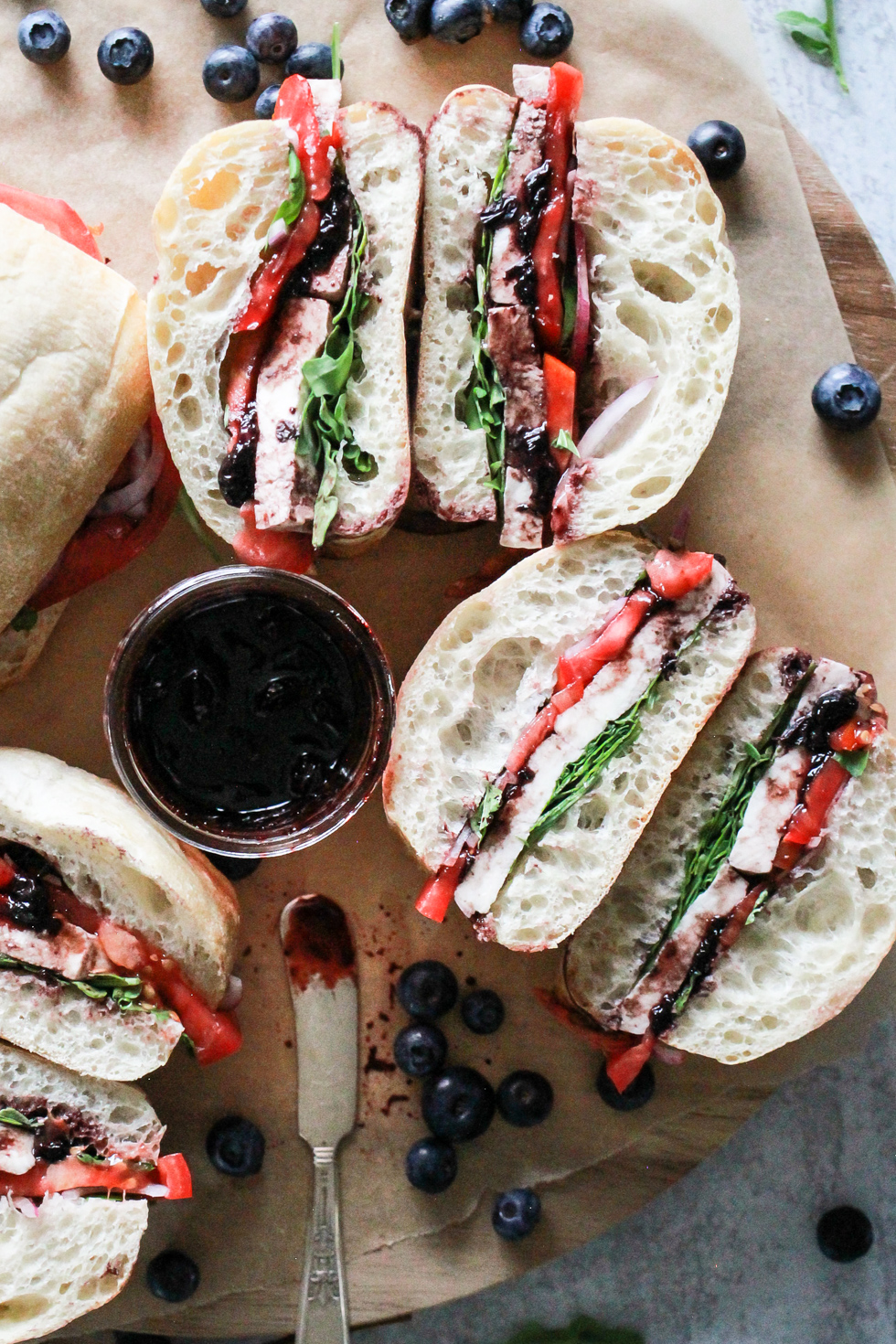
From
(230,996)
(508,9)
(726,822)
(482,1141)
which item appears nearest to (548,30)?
(508,9)

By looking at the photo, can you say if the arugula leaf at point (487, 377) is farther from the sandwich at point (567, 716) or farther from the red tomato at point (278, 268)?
the red tomato at point (278, 268)

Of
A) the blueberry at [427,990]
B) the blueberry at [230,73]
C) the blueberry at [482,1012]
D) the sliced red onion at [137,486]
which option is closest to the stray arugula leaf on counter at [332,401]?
the sliced red onion at [137,486]

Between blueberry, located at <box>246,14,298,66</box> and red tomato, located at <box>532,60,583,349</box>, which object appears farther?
blueberry, located at <box>246,14,298,66</box>

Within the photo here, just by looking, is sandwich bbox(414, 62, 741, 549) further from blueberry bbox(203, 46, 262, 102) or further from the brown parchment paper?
blueberry bbox(203, 46, 262, 102)

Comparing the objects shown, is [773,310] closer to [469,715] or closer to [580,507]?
[580,507]

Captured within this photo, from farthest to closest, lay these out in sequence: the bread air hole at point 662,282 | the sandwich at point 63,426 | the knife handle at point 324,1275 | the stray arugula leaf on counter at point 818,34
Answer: the stray arugula leaf on counter at point 818,34, the knife handle at point 324,1275, the bread air hole at point 662,282, the sandwich at point 63,426

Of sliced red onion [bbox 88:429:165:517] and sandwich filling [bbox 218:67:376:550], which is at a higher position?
sandwich filling [bbox 218:67:376:550]

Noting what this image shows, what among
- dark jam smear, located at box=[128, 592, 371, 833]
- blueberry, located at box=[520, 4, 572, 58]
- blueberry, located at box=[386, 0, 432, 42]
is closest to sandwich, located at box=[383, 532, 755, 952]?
dark jam smear, located at box=[128, 592, 371, 833]
